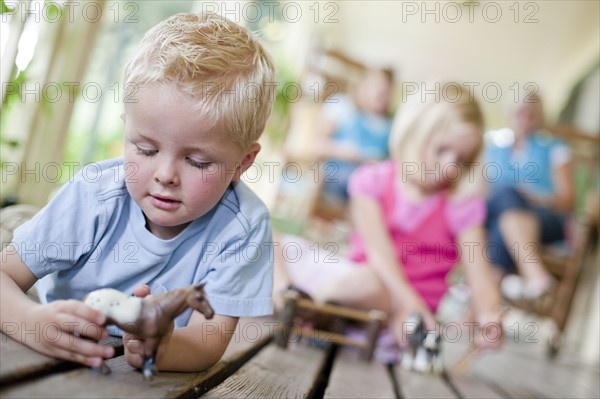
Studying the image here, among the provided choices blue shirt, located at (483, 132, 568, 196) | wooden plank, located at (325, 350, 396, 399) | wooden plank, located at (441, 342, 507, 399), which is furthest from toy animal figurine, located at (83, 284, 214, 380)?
blue shirt, located at (483, 132, 568, 196)

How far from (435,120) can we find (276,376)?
1.00 metres

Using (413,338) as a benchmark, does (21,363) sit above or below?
above

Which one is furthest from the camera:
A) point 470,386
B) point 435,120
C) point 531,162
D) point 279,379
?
point 531,162

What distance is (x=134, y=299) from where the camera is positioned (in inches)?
32.8

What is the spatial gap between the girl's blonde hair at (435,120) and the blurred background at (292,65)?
5cm

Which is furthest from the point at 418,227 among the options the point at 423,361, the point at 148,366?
the point at 148,366

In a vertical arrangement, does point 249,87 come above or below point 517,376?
above

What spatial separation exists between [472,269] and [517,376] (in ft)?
1.86

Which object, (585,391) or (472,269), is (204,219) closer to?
(472,269)

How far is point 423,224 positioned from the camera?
216cm

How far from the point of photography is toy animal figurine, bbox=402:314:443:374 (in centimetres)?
180

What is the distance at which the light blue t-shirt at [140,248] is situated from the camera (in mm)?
1046

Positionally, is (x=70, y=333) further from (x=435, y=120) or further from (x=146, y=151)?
(x=435, y=120)

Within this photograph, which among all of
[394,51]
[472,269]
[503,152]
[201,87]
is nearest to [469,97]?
[472,269]
